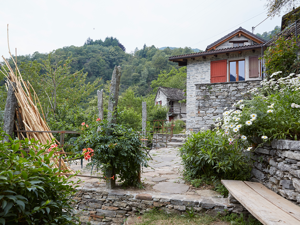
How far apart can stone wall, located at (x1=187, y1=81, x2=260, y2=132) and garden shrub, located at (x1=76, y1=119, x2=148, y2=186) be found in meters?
4.78

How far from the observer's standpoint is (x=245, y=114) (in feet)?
9.30

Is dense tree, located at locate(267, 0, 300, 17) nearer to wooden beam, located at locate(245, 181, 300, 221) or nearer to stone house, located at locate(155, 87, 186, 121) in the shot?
wooden beam, located at locate(245, 181, 300, 221)

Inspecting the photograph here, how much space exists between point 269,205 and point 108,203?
2085 mm

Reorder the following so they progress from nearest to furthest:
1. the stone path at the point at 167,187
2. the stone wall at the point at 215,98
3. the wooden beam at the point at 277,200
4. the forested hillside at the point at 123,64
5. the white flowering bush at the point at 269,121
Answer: the wooden beam at the point at 277,200 < the white flowering bush at the point at 269,121 < the stone path at the point at 167,187 < the stone wall at the point at 215,98 < the forested hillside at the point at 123,64

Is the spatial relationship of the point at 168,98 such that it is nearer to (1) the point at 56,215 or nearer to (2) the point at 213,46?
(2) the point at 213,46

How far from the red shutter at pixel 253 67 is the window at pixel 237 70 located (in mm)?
344

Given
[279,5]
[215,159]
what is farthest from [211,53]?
[215,159]

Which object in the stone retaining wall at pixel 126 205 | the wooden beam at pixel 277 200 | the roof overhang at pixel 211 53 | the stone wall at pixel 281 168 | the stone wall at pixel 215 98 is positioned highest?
the roof overhang at pixel 211 53

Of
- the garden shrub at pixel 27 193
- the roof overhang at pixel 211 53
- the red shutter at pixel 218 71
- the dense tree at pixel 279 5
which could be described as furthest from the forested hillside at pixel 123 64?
the garden shrub at pixel 27 193

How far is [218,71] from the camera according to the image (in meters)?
10.9

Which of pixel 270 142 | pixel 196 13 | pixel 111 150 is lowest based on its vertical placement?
pixel 111 150

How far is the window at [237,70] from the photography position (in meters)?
10.7

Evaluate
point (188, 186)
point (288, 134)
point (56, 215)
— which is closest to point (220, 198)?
point (188, 186)

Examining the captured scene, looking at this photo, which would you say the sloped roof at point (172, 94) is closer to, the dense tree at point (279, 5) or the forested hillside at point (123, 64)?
the forested hillside at point (123, 64)
